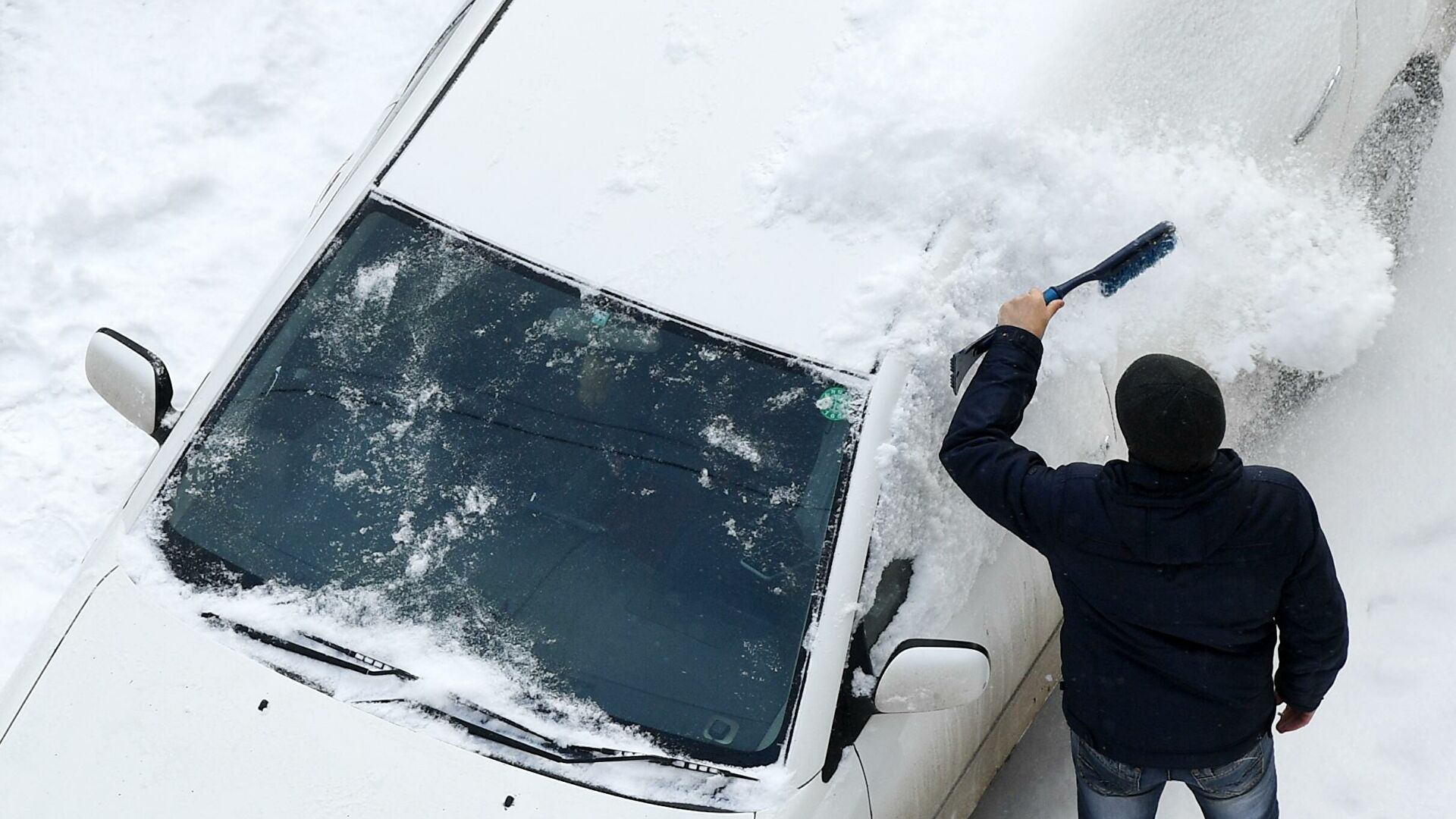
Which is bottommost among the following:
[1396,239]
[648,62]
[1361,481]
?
→ [648,62]

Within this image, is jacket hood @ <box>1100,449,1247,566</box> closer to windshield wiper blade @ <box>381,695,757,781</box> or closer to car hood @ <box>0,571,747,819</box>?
windshield wiper blade @ <box>381,695,757,781</box>

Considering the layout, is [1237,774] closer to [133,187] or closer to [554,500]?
[554,500]

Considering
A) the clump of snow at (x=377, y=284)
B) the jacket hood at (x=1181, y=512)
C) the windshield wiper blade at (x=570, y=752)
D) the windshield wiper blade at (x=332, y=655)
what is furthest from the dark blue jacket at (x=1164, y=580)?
the clump of snow at (x=377, y=284)

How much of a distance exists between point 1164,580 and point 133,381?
7.32ft

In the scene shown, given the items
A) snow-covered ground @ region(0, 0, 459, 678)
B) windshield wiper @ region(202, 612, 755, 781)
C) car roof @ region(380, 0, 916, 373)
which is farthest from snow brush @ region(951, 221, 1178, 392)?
snow-covered ground @ region(0, 0, 459, 678)

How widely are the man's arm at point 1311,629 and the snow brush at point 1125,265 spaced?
651 mm

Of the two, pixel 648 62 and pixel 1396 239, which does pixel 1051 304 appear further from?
pixel 1396 239

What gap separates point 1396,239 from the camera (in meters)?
4.04

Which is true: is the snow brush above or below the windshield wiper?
above

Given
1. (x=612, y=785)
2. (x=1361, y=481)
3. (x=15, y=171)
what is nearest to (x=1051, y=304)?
(x=612, y=785)

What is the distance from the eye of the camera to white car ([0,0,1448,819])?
2.35m

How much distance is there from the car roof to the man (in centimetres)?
33

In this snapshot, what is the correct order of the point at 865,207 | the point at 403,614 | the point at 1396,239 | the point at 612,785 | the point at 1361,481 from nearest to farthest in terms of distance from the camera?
the point at 612,785
the point at 403,614
the point at 865,207
the point at 1361,481
the point at 1396,239

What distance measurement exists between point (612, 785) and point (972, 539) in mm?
Result: 910
